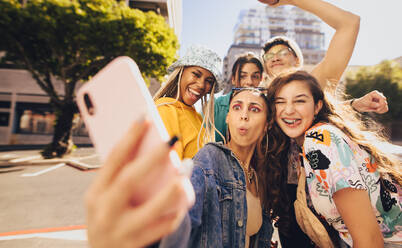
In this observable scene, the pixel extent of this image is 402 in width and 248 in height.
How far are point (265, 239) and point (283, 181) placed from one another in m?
0.57

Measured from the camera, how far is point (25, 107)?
60.4ft

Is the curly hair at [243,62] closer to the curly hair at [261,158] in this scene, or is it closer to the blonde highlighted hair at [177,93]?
the blonde highlighted hair at [177,93]

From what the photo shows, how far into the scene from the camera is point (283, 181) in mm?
1989

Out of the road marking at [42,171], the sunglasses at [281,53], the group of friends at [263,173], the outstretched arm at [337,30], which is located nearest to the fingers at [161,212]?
the group of friends at [263,173]

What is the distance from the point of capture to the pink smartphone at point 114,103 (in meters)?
0.62

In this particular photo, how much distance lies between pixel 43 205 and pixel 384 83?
2694 centimetres

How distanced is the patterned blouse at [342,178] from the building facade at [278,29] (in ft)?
181

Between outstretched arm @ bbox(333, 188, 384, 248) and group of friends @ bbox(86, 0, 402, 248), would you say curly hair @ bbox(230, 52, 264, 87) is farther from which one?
outstretched arm @ bbox(333, 188, 384, 248)

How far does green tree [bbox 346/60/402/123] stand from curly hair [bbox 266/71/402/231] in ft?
75.2

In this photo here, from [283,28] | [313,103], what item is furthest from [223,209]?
[283,28]

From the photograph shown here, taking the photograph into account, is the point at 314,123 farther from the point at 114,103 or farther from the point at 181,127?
the point at 114,103

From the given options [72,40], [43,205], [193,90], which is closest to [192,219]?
[193,90]

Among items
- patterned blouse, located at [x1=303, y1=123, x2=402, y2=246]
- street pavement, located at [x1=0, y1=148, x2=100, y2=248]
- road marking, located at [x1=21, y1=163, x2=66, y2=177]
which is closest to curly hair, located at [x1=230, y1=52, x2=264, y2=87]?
patterned blouse, located at [x1=303, y1=123, x2=402, y2=246]

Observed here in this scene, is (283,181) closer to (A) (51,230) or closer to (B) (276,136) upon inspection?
(B) (276,136)
